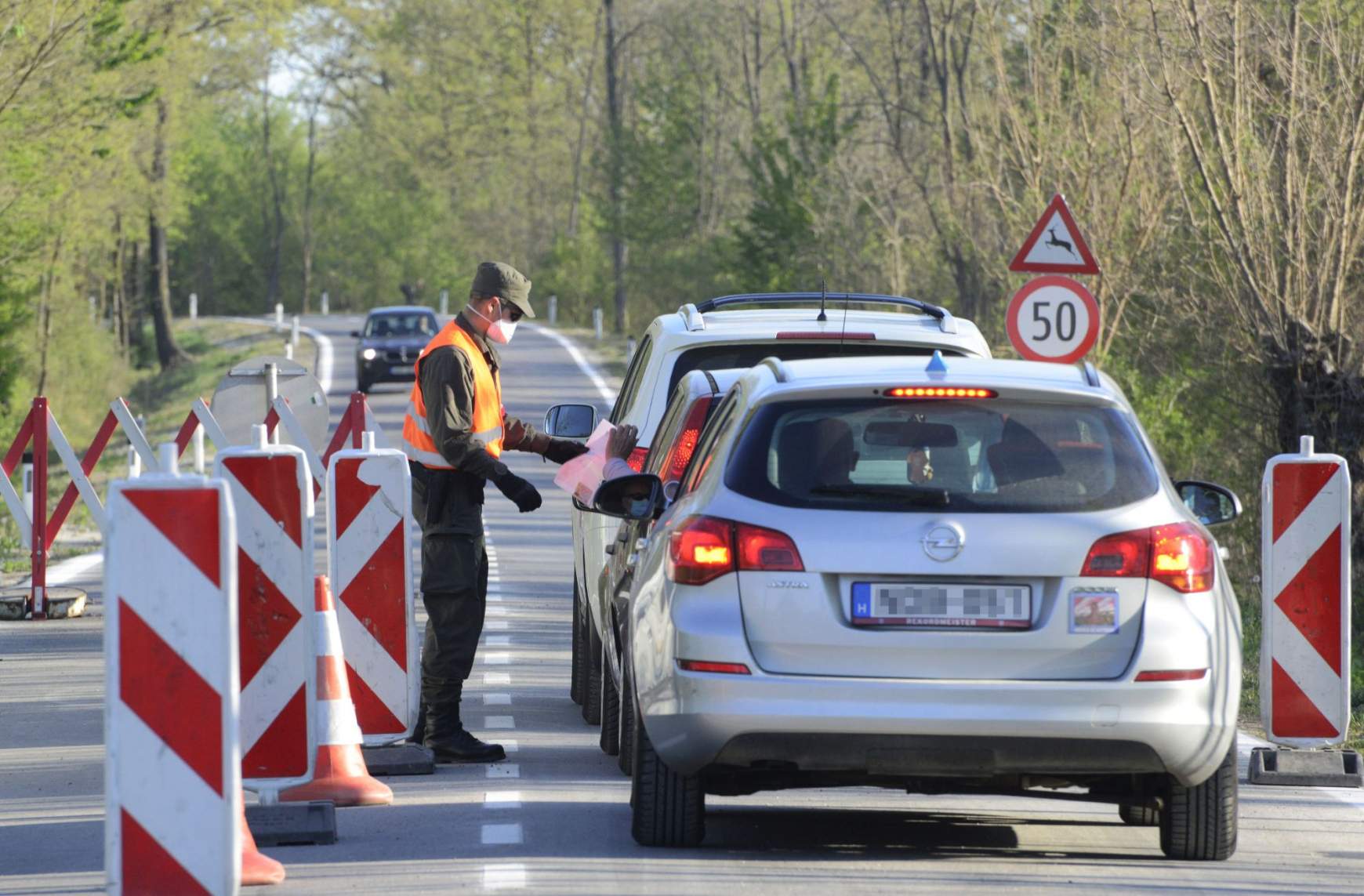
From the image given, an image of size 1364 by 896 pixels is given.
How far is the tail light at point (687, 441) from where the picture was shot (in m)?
8.67

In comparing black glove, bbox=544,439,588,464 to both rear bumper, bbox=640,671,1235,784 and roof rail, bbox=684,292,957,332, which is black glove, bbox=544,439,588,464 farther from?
A: rear bumper, bbox=640,671,1235,784

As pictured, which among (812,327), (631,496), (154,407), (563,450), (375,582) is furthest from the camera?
(154,407)

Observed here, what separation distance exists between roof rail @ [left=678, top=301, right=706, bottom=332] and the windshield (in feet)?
115

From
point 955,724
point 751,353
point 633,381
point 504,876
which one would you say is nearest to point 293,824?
point 504,876

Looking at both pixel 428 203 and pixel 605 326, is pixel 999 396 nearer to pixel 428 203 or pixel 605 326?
pixel 605 326

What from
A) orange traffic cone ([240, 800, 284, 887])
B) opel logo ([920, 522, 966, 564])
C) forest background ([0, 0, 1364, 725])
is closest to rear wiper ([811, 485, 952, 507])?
opel logo ([920, 522, 966, 564])

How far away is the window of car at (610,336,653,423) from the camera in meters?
10.5

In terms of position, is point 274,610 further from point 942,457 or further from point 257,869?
point 942,457

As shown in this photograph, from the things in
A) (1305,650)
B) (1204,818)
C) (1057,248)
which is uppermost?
(1057,248)

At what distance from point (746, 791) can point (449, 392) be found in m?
2.77

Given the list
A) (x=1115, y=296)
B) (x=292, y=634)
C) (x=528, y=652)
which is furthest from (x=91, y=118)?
(x=292, y=634)

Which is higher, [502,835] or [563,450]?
[563,450]

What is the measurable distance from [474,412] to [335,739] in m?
1.73

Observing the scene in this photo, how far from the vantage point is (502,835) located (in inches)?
298
